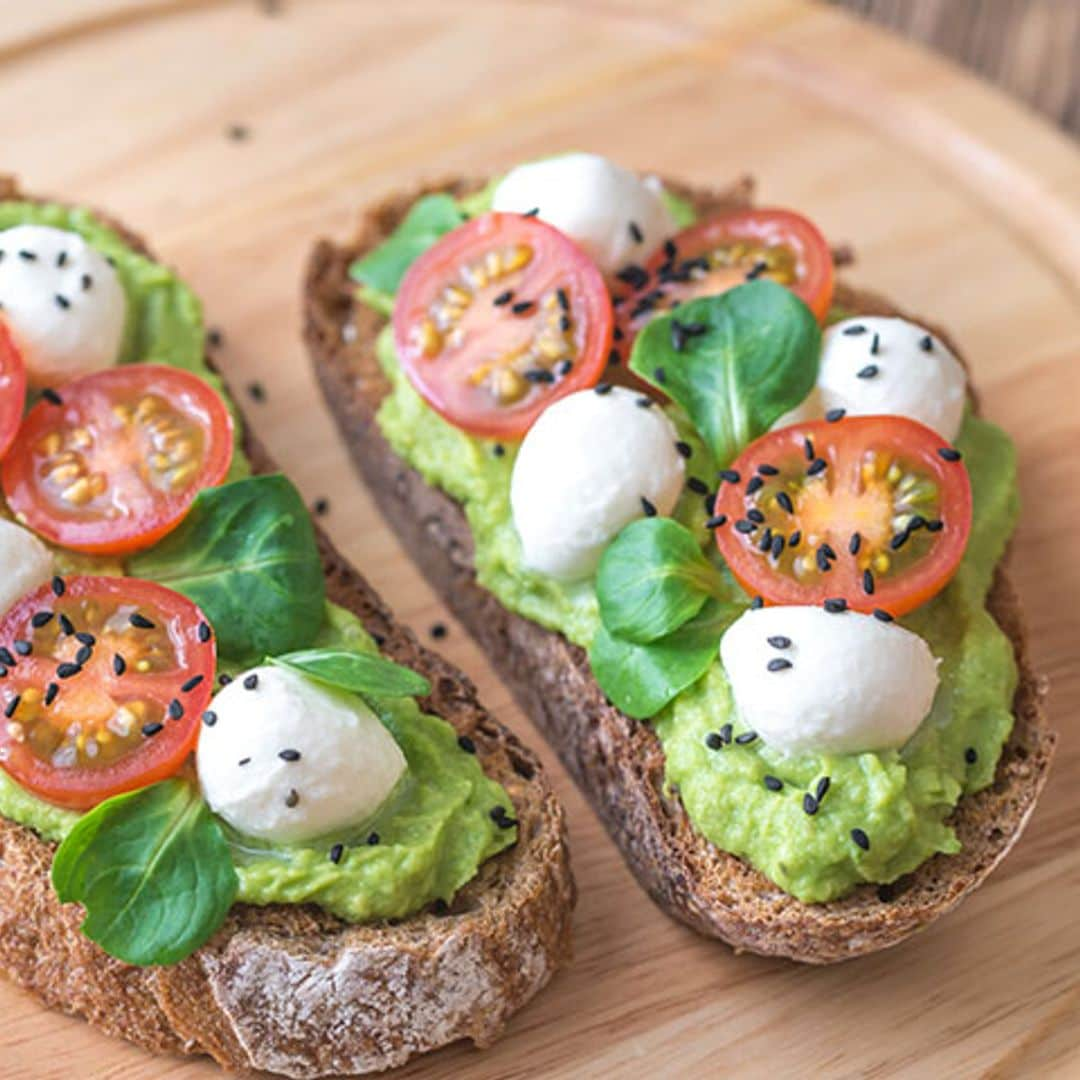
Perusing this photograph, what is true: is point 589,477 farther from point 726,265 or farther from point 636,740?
point 726,265

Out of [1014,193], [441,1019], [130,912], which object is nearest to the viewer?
[130,912]

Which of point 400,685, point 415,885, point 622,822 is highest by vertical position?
point 400,685

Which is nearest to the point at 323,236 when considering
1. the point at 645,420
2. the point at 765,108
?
the point at 765,108

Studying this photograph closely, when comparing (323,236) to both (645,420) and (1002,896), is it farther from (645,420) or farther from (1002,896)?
(1002,896)

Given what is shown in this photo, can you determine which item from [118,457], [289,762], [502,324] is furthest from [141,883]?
[502,324]

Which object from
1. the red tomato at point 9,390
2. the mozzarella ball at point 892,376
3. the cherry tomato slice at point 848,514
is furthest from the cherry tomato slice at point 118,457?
the mozzarella ball at point 892,376
